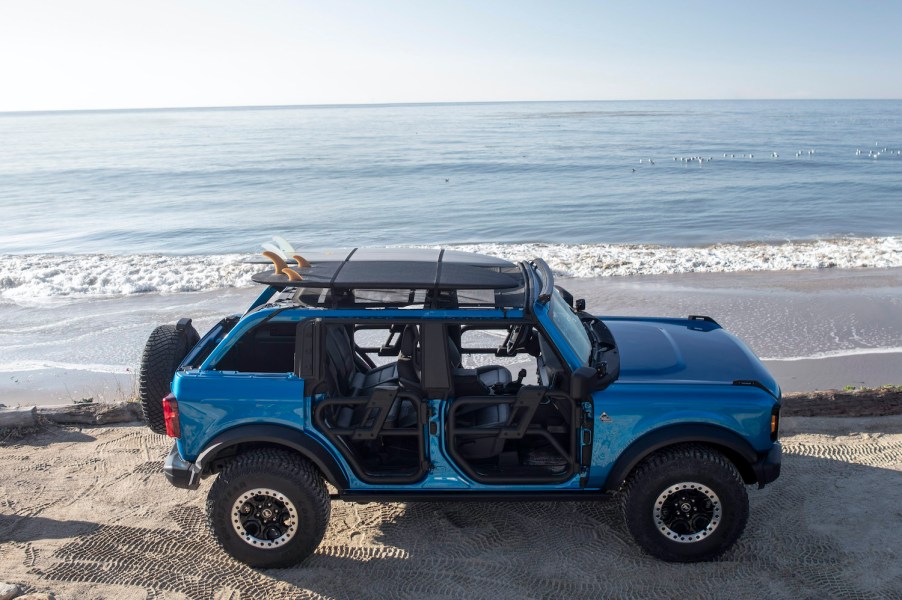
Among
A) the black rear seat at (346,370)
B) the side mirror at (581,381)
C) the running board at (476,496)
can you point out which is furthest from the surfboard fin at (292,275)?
the side mirror at (581,381)

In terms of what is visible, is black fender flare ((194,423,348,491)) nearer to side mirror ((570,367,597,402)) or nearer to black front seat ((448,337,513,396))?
black front seat ((448,337,513,396))

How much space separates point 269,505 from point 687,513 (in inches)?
106

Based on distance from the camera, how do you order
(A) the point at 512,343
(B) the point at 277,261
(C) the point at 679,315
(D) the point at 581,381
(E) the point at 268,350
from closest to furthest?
(D) the point at 581,381 → (B) the point at 277,261 → (E) the point at 268,350 → (A) the point at 512,343 → (C) the point at 679,315

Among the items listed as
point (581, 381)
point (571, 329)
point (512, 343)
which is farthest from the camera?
point (512, 343)

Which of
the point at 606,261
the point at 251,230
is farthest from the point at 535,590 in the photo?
the point at 251,230

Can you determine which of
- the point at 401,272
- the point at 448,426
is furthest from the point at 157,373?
the point at 448,426

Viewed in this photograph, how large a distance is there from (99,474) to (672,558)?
4.60m

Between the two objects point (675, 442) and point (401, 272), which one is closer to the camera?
point (675, 442)

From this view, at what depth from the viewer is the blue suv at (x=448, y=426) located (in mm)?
4664

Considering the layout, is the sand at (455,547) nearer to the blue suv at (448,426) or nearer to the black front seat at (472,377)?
the blue suv at (448,426)

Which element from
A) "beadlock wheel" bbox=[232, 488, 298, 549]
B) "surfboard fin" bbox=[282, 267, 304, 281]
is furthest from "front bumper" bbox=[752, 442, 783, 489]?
"surfboard fin" bbox=[282, 267, 304, 281]

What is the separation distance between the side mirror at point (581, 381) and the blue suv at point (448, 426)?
10mm

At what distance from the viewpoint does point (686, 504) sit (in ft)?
15.8

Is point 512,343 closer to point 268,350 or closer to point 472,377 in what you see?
point 472,377
